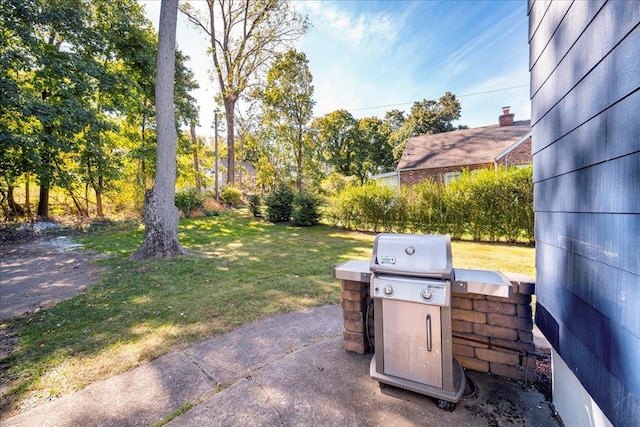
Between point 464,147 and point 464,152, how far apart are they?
0.58 metres

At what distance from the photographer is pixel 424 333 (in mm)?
1578

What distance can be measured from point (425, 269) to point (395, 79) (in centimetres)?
1176

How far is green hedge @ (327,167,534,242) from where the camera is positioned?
7.06 meters

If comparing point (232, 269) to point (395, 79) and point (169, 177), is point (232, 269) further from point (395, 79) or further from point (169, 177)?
point (395, 79)

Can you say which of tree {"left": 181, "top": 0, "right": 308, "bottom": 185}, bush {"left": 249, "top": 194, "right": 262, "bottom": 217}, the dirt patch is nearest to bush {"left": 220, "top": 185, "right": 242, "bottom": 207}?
tree {"left": 181, "top": 0, "right": 308, "bottom": 185}

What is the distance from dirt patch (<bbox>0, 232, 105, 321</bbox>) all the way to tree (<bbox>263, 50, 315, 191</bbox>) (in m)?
12.1

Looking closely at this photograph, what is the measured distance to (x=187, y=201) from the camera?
12.7 meters

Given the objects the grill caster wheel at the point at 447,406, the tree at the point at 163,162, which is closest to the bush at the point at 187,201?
the tree at the point at 163,162

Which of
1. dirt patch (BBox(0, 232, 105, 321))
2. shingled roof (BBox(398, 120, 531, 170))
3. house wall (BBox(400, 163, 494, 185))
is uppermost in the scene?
shingled roof (BBox(398, 120, 531, 170))

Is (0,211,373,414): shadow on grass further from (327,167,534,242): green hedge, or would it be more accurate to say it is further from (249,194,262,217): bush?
(249,194,262,217): bush

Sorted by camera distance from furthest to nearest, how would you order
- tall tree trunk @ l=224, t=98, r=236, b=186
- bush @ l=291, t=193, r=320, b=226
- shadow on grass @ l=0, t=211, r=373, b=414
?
tall tree trunk @ l=224, t=98, r=236, b=186, bush @ l=291, t=193, r=320, b=226, shadow on grass @ l=0, t=211, r=373, b=414

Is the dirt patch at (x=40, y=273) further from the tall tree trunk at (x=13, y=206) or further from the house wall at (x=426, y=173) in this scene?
the house wall at (x=426, y=173)

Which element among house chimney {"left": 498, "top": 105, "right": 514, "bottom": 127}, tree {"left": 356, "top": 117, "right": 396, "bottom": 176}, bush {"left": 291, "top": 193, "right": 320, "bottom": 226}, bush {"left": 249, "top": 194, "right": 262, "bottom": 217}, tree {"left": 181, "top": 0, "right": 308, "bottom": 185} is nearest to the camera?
bush {"left": 291, "top": 193, "right": 320, "bottom": 226}

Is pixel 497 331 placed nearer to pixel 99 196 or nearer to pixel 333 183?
pixel 99 196
